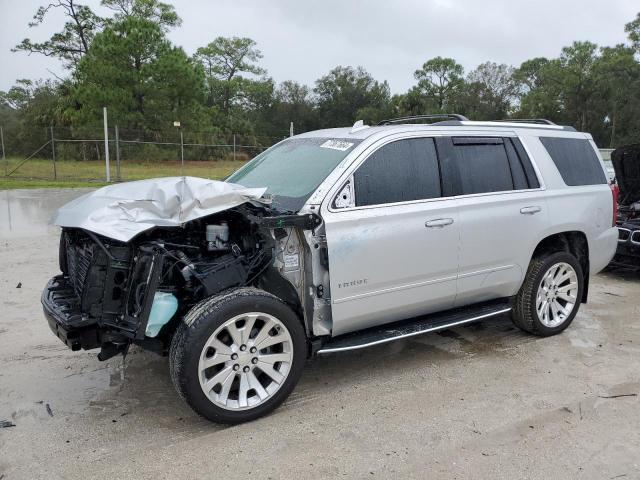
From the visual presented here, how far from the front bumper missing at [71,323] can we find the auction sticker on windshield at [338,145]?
209cm

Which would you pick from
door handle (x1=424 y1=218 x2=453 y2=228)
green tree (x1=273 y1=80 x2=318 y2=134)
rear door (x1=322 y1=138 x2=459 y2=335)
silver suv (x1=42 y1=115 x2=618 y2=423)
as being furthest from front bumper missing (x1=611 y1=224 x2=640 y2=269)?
green tree (x1=273 y1=80 x2=318 y2=134)

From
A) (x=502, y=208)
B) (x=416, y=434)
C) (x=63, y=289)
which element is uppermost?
(x=502, y=208)

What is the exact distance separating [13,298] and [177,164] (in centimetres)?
2113

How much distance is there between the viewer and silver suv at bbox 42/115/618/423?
3299mm

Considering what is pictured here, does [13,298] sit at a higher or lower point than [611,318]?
higher

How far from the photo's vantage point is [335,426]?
3.46 m

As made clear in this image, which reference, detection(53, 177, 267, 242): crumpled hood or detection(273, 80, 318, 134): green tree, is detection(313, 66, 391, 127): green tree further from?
detection(53, 177, 267, 242): crumpled hood

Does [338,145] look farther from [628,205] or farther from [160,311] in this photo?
[628,205]

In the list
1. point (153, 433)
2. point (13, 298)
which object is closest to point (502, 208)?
point (153, 433)

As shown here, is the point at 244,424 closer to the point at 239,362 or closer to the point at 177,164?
the point at 239,362

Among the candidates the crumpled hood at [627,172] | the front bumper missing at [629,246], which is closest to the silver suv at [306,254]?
the front bumper missing at [629,246]

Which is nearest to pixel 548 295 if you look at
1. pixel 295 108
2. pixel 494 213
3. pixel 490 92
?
pixel 494 213

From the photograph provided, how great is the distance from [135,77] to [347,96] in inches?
1418

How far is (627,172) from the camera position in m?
7.73
